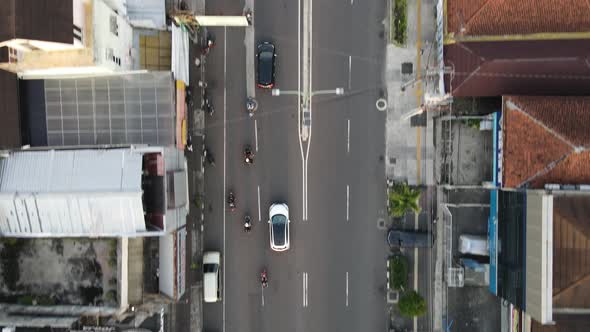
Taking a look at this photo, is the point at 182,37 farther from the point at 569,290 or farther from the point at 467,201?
the point at 569,290

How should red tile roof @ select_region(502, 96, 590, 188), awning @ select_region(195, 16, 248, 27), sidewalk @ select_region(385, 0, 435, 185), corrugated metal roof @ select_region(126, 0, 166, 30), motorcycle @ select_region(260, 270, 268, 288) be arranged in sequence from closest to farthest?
red tile roof @ select_region(502, 96, 590, 188), corrugated metal roof @ select_region(126, 0, 166, 30), awning @ select_region(195, 16, 248, 27), sidewalk @ select_region(385, 0, 435, 185), motorcycle @ select_region(260, 270, 268, 288)

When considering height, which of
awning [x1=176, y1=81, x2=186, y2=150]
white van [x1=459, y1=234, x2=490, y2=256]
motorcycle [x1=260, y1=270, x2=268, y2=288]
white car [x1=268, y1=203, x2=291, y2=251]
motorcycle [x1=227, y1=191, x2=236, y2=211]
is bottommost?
motorcycle [x1=260, y1=270, x2=268, y2=288]

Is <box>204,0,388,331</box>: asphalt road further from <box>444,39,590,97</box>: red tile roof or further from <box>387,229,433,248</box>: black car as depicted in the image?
<box>444,39,590,97</box>: red tile roof

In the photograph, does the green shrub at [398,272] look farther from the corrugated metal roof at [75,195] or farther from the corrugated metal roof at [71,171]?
the corrugated metal roof at [71,171]

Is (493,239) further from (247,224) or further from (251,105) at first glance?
(251,105)

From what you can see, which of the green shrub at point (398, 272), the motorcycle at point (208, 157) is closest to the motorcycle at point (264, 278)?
the motorcycle at point (208, 157)

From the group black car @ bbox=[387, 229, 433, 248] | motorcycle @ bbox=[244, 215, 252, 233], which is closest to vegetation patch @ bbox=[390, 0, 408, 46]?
black car @ bbox=[387, 229, 433, 248]

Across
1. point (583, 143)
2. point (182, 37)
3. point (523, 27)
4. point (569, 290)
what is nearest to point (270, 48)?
point (182, 37)

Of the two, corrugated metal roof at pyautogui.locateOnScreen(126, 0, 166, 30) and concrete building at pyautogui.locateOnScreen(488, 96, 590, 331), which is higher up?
corrugated metal roof at pyautogui.locateOnScreen(126, 0, 166, 30)
